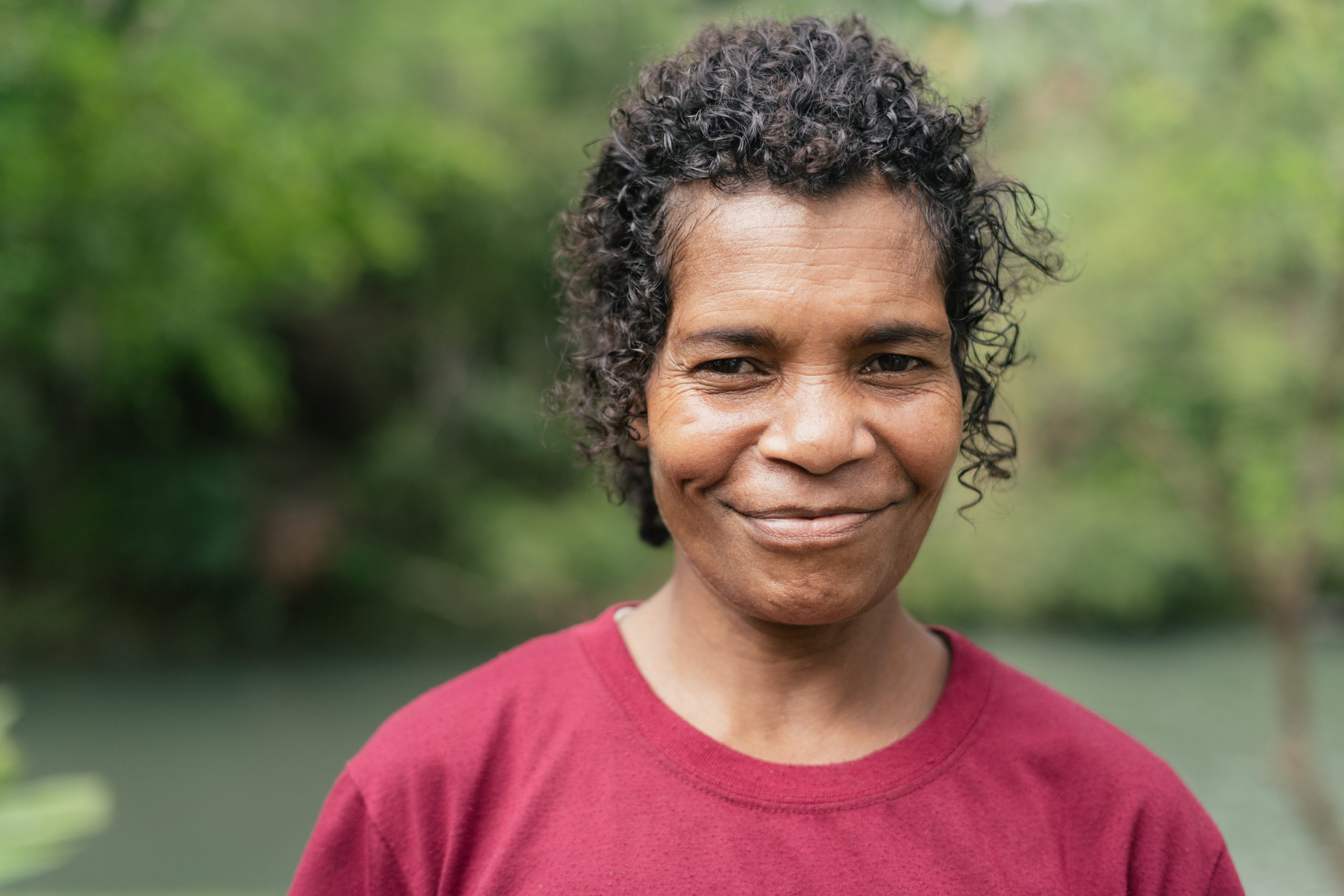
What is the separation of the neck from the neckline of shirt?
0.10ft

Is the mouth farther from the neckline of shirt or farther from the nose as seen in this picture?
the neckline of shirt

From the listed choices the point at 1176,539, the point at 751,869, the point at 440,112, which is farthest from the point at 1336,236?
the point at 440,112

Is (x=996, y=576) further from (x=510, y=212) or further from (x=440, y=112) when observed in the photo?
(x=440, y=112)

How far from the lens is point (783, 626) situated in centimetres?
145

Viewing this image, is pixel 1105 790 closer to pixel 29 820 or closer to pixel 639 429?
pixel 639 429

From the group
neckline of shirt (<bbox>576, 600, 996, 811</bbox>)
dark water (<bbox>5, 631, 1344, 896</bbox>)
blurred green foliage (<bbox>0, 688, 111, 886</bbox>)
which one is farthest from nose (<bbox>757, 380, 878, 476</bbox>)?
dark water (<bbox>5, 631, 1344, 896</bbox>)

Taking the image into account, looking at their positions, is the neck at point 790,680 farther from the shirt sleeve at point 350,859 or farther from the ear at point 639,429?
the shirt sleeve at point 350,859

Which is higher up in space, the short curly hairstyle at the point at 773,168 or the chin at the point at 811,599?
the short curly hairstyle at the point at 773,168

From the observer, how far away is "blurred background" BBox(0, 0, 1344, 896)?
636 cm

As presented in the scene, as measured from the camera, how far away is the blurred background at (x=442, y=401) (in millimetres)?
6355

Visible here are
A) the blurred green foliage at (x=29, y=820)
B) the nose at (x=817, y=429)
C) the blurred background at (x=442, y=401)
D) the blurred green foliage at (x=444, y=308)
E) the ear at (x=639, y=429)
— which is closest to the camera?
the nose at (x=817, y=429)

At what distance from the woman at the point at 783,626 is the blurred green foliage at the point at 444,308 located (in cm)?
53

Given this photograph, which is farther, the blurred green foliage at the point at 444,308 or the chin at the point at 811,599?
the blurred green foliage at the point at 444,308

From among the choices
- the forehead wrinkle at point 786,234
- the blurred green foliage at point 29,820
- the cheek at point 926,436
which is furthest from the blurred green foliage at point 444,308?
the blurred green foliage at point 29,820
